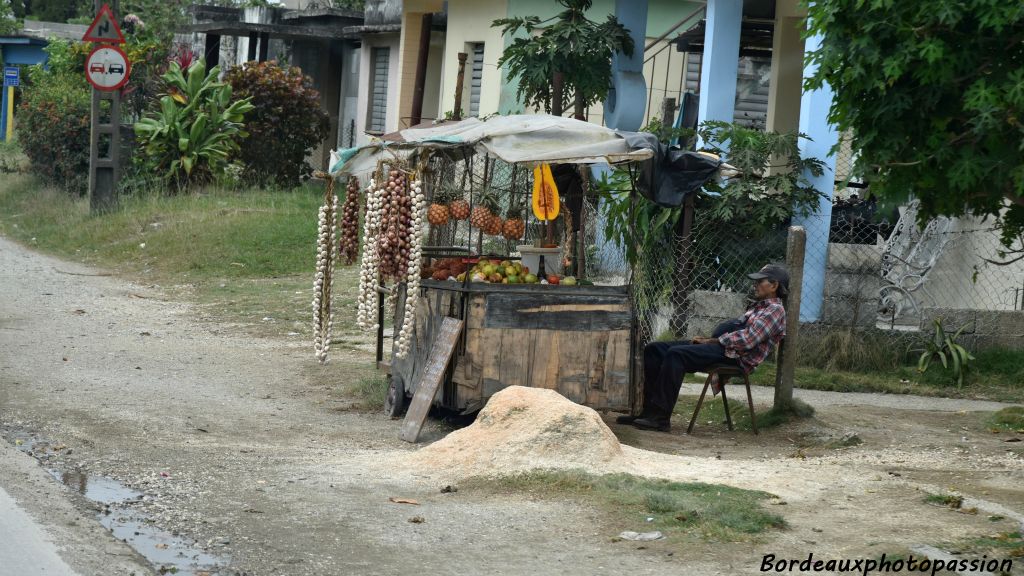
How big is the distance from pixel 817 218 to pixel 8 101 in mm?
34937

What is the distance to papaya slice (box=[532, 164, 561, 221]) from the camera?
30.1ft

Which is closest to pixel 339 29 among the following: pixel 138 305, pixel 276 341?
pixel 138 305

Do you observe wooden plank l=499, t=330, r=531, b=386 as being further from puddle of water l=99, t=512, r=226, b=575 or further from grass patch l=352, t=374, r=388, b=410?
puddle of water l=99, t=512, r=226, b=575

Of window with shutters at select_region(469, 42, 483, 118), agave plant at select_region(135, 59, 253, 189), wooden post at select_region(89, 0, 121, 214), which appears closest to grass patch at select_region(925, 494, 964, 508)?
window with shutters at select_region(469, 42, 483, 118)

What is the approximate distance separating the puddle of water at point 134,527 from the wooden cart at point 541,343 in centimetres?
261

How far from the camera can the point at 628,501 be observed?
21.0 ft

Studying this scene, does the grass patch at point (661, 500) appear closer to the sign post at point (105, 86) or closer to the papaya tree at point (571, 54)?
the papaya tree at point (571, 54)

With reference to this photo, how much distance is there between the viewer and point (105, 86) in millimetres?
18484

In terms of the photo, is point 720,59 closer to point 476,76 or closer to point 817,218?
point 817,218

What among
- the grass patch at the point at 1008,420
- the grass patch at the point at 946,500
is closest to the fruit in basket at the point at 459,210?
the grass patch at the point at 946,500

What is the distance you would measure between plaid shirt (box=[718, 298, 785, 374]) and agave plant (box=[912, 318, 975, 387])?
2773 millimetres

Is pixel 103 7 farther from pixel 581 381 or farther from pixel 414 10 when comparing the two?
pixel 581 381

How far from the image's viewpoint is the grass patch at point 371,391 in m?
9.57

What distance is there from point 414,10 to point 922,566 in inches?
691
